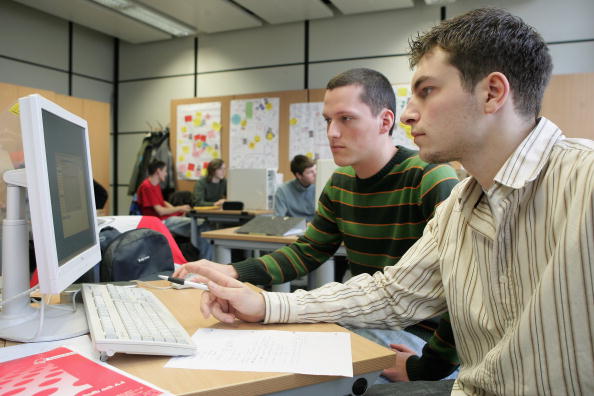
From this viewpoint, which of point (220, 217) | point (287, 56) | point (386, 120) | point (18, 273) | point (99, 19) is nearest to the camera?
point (18, 273)

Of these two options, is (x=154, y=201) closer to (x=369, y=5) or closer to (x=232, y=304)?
(x=369, y=5)

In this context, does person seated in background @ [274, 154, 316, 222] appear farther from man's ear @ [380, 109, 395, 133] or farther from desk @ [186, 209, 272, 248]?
man's ear @ [380, 109, 395, 133]

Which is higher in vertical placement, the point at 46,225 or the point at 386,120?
the point at 386,120

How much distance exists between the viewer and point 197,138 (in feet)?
20.9

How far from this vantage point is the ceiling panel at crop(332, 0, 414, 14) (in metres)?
5.12

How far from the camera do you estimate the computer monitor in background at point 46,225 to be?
2.60 ft

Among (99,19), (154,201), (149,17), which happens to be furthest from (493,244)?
(99,19)

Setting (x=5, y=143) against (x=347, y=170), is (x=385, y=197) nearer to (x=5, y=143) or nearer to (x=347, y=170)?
(x=347, y=170)

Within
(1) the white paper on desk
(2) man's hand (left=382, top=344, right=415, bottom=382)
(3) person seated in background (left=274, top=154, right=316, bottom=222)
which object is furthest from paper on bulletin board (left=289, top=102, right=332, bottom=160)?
(1) the white paper on desk

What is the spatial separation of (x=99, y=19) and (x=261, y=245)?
4.52 meters

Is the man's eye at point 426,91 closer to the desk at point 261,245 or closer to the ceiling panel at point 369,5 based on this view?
the desk at point 261,245

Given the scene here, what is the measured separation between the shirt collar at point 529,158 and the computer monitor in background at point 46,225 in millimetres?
775

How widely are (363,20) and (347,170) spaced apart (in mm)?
4315

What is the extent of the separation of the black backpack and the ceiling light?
4.33 meters
